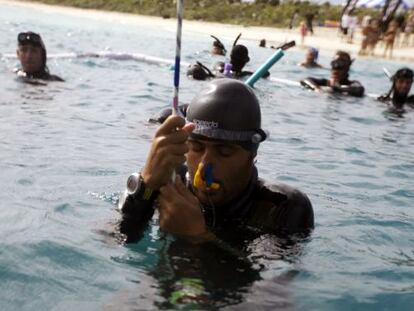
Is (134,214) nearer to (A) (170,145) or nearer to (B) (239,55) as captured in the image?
(A) (170,145)

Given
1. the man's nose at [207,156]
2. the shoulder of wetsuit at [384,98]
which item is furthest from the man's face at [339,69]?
the man's nose at [207,156]

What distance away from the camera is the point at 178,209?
10.9ft

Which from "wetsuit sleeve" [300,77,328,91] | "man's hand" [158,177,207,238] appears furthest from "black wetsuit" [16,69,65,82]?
"man's hand" [158,177,207,238]

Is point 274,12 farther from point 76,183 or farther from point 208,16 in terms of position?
point 76,183

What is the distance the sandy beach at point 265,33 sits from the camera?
30.6 metres

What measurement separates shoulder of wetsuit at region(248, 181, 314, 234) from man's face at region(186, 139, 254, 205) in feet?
0.91

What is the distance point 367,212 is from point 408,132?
5.07 meters

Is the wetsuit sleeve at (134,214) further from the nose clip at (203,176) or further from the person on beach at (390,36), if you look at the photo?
the person on beach at (390,36)

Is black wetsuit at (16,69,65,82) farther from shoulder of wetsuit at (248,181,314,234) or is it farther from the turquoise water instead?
shoulder of wetsuit at (248,181,314,234)

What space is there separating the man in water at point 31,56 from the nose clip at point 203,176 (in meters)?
8.20

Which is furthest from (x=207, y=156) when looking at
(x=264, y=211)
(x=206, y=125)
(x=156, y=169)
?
(x=264, y=211)

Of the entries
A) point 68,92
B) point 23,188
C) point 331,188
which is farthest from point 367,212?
point 68,92

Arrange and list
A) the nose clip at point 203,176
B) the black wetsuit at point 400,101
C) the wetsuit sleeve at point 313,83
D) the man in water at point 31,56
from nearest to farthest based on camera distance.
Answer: the nose clip at point 203,176 < the man in water at point 31,56 < the black wetsuit at point 400,101 < the wetsuit sleeve at point 313,83

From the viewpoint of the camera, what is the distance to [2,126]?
305 inches
